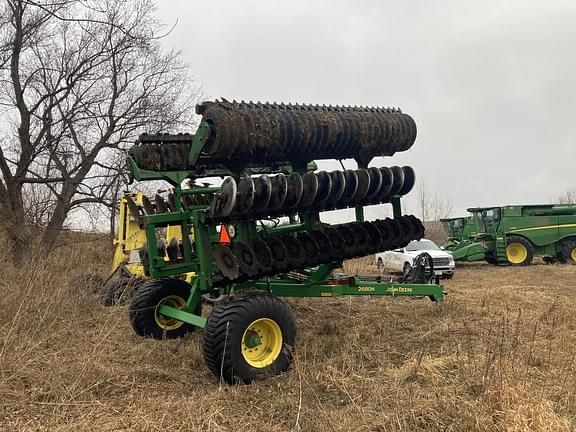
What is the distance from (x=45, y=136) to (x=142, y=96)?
10.2 ft

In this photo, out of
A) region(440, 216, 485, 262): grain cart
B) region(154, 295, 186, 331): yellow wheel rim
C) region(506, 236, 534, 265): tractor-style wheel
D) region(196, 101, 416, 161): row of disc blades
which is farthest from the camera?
region(506, 236, 534, 265): tractor-style wheel

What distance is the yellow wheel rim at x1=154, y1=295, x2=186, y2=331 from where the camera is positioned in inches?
295

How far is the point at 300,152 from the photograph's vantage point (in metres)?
6.83

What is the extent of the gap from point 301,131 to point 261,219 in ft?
3.73

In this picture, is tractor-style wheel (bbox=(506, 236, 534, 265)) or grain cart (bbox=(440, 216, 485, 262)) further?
tractor-style wheel (bbox=(506, 236, 534, 265))

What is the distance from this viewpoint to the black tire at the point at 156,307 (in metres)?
7.35

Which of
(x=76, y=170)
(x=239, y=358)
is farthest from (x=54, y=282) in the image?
(x=76, y=170)

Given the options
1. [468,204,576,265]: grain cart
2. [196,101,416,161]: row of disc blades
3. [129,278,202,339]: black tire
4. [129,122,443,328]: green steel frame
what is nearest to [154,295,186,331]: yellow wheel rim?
[129,278,202,339]: black tire

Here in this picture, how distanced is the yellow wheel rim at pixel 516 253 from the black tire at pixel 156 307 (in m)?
18.1

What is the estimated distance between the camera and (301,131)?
6605mm

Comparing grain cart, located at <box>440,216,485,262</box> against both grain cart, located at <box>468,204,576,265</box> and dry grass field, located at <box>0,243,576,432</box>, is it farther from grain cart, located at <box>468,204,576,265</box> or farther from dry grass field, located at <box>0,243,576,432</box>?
dry grass field, located at <box>0,243,576,432</box>

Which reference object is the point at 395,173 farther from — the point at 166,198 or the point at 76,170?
the point at 76,170

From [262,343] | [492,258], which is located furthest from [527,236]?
[262,343]

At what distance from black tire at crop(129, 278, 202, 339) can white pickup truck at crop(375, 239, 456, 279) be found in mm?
10505
